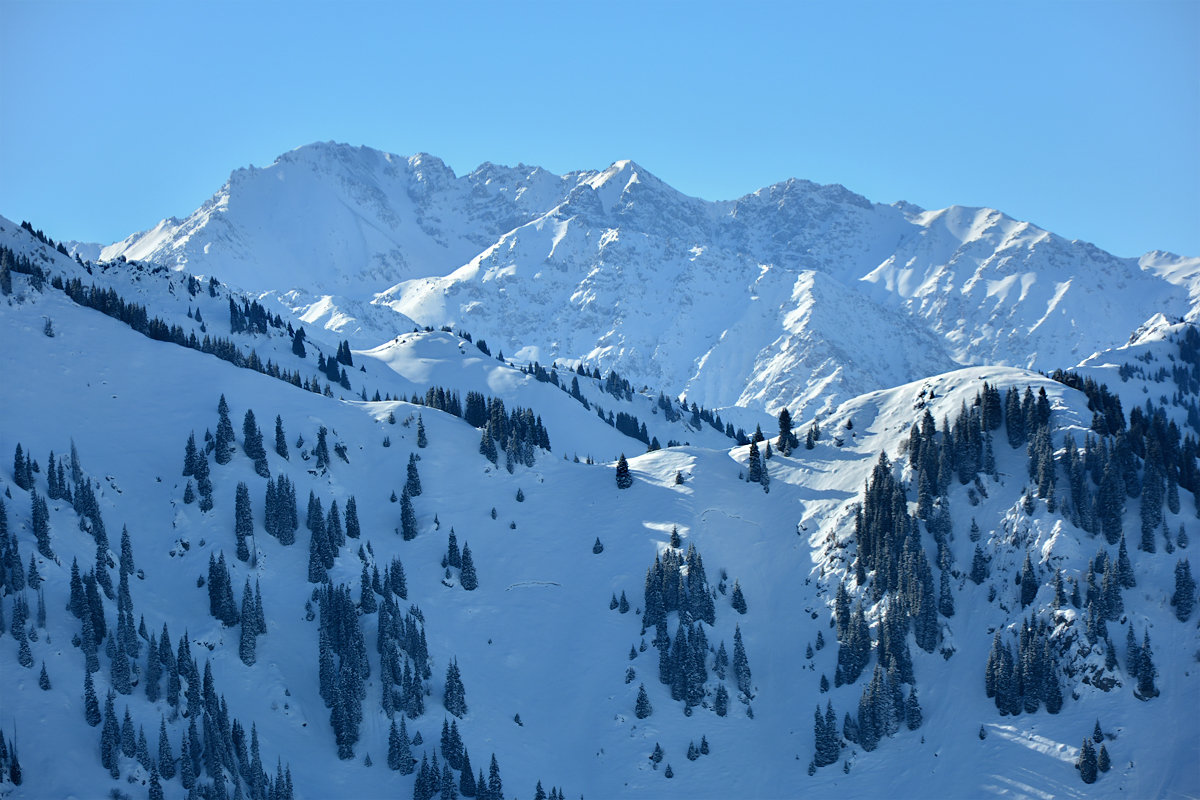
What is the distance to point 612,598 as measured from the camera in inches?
6570

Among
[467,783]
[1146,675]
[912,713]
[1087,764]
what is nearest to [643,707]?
[467,783]

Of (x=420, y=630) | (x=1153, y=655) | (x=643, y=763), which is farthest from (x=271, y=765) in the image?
(x=1153, y=655)

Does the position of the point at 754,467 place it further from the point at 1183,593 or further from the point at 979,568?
the point at 1183,593

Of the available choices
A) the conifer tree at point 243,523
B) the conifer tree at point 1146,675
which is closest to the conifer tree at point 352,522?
the conifer tree at point 243,523

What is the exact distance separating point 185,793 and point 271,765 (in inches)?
427

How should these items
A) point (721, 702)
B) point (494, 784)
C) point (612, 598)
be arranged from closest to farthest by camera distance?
point (494, 784) → point (721, 702) → point (612, 598)

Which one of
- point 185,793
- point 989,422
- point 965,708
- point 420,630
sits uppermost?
point 989,422

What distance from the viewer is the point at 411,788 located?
130500 millimetres

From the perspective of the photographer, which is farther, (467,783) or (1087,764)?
(467,783)

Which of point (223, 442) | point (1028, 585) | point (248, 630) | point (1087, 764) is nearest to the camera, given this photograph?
point (1087, 764)

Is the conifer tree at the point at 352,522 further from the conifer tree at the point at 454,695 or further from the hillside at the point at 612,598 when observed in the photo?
the conifer tree at the point at 454,695

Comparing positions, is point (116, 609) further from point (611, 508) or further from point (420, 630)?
point (611, 508)

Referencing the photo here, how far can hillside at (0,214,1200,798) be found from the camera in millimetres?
128875

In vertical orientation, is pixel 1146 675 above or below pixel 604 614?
below
